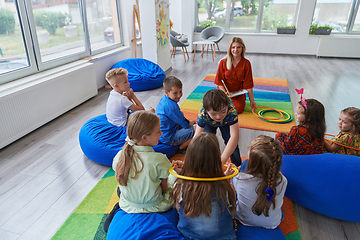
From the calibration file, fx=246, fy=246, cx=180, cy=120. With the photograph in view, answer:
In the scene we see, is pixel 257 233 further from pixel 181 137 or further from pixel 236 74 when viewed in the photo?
pixel 236 74

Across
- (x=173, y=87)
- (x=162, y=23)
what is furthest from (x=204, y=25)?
(x=173, y=87)

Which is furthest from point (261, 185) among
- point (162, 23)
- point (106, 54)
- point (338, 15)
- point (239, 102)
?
point (338, 15)

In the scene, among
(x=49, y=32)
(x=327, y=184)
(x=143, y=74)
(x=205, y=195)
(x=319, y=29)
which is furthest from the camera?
(x=319, y=29)

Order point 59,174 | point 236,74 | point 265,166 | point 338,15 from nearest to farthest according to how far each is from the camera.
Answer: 1. point 265,166
2. point 59,174
3. point 236,74
4. point 338,15

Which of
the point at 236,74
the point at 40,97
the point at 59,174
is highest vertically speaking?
the point at 236,74

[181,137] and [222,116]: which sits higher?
[222,116]

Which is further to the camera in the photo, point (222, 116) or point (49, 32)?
point (49, 32)

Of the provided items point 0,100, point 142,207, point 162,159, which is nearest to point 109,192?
point 142,207

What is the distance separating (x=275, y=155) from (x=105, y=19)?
5.10 meters

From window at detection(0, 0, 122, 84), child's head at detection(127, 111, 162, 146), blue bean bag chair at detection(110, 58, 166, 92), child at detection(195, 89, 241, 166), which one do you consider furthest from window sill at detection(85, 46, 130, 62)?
child's head at detection(127, 111, 162, 146)

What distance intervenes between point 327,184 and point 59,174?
2188 millimetres

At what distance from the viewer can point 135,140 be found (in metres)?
1.39

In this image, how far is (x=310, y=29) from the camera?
7.57 m

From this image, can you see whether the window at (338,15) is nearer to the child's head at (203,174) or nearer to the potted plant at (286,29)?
the potted plant at (286,29)
